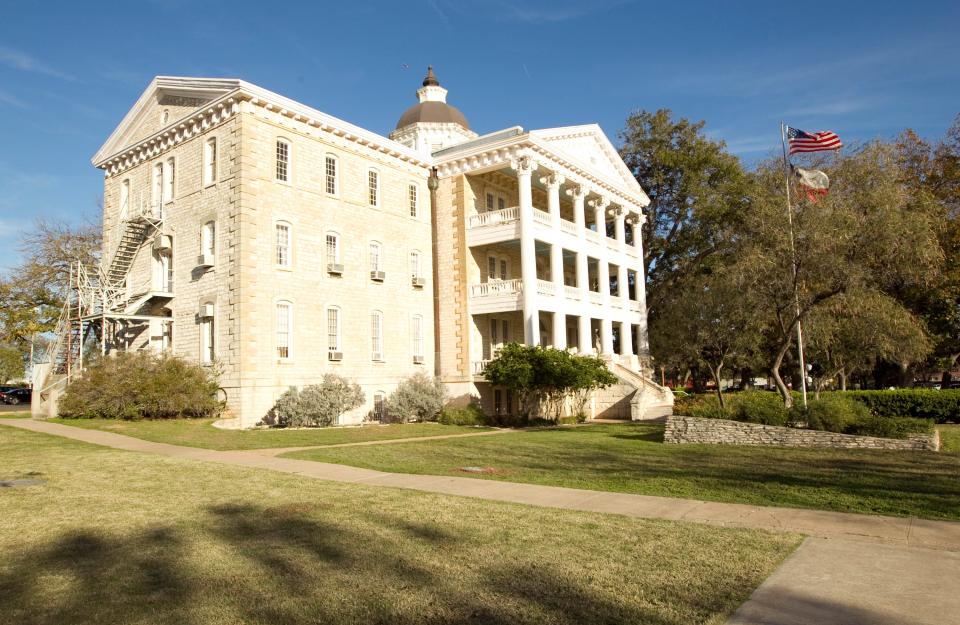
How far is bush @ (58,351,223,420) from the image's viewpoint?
75.6ft

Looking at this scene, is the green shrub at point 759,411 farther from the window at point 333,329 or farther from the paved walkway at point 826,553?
the window at point 333,329

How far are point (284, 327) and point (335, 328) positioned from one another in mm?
2547

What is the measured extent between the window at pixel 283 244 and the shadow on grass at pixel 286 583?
20.7 metres

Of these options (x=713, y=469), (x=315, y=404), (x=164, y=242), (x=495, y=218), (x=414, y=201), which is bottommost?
(x=713, y=469)

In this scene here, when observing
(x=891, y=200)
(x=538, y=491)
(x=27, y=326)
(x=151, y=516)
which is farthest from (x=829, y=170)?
(x=27, y=326)

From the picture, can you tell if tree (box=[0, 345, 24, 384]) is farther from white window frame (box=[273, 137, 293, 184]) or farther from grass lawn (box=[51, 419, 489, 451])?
grass lawn (box=[51, 419, 489, 451])

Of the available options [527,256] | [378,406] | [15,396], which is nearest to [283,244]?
[378,406]

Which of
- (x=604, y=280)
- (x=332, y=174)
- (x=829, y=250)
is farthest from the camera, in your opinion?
(x=604, y=280)

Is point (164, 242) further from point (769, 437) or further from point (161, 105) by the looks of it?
point (769, 437)

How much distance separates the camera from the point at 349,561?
6.30 m

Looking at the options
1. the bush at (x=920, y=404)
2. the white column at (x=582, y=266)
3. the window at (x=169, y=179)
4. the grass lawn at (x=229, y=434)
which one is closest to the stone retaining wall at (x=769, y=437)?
the grass lawn at (x=229, y=434)

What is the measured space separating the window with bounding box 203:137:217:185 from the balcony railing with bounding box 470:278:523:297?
1261 cm

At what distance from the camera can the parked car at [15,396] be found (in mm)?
50250

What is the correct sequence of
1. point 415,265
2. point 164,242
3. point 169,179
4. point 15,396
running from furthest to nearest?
point 15,396 → point 415,265 → point 169,179 → point 164,242
